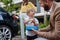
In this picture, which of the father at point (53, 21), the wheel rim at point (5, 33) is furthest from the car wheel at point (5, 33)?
the father at point (53, 21)

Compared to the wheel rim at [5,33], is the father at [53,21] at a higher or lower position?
higher

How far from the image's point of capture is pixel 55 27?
3496 mm

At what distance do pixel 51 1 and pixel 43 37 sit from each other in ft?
1.61

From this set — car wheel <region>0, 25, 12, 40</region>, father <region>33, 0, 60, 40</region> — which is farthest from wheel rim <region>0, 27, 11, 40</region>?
father <region>33, 0, 60, 40</region>

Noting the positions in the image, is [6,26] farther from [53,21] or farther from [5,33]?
[53,21]

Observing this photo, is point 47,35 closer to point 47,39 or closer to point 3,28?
point 47,39

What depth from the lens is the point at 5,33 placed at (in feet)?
31.3

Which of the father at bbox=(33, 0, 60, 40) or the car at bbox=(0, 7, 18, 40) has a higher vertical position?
the father at bbox=(33, 0, 60, 40)

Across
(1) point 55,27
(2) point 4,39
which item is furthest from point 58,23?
(2) point 4,39

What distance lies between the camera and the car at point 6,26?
9547mm

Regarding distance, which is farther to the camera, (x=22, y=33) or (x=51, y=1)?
(x=22, y=33)

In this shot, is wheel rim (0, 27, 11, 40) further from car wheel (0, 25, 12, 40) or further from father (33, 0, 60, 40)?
father (33, 0, 60, 40)

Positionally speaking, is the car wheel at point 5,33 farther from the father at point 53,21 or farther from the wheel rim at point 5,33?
the father at point 53,21

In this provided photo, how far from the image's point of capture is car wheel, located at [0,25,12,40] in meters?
9.47
